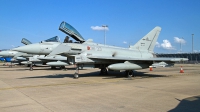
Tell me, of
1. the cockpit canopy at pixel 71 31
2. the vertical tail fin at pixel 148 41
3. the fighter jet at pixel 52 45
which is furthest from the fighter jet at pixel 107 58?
the cockpit canopy at pixel 71 31

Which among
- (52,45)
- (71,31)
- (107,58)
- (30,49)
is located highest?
(71,31)

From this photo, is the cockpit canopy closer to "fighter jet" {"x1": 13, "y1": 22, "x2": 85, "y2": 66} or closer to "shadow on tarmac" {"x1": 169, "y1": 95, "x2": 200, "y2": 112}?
"fighter jet" {"x1": 13, "y1": 22, "x2": 85, "y2": 66}

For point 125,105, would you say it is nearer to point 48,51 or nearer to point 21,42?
point 48,51

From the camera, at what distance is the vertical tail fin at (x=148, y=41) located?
1705 centimetres

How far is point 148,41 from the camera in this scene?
17.1 meters

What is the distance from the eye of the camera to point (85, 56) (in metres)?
13.0

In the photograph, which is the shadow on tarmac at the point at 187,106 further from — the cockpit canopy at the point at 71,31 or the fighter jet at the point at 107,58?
the cockpit canopy at the point at 71,31

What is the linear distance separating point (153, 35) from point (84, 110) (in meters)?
13.7

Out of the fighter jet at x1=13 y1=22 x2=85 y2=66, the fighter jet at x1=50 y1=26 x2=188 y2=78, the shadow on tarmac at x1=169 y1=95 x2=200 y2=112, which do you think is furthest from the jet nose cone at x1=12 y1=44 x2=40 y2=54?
the shadow on tarmac at x1=169 y1=95 x2=200 y2=112

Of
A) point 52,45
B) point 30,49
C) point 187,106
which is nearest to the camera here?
point 187,106

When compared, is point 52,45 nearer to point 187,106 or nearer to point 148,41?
point 148,41

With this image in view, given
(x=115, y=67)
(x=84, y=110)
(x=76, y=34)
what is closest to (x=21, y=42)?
(x=76, y=34)

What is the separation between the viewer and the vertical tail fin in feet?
55.9

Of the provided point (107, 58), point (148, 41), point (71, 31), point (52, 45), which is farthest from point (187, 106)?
point (148, 41)
